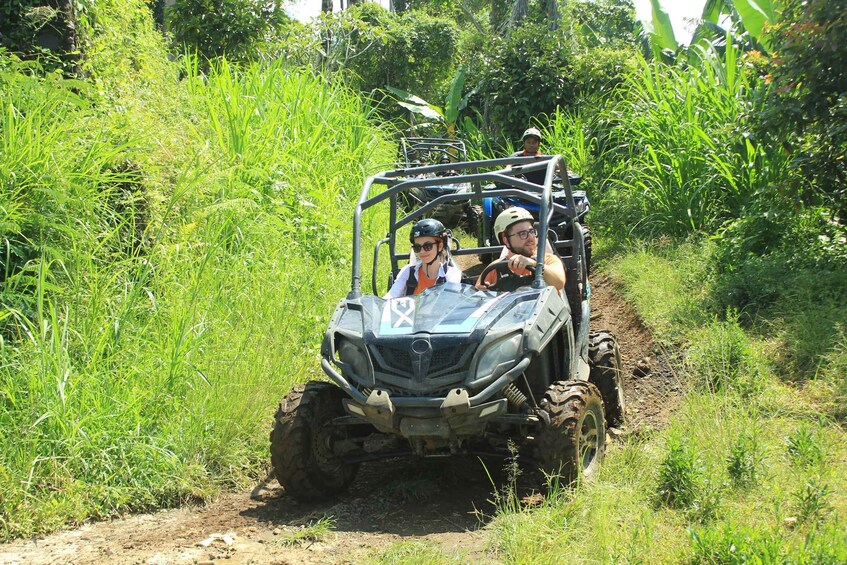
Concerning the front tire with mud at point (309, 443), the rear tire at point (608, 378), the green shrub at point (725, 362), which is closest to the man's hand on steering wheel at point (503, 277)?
the rear tire at point (608, 378)

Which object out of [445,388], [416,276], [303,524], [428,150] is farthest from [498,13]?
[303,524]

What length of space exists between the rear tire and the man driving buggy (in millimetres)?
806

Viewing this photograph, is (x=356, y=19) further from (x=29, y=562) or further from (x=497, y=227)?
(x=29, y=562)

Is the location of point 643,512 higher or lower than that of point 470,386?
lower

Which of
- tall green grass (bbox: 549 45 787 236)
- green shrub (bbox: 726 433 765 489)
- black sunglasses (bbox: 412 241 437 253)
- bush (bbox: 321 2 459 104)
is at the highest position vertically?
bush (bbox: 321 2 459 104)

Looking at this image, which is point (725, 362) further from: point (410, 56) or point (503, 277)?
point (410, 56)

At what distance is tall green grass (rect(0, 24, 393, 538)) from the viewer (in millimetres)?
5133

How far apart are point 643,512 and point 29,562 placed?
2780mm

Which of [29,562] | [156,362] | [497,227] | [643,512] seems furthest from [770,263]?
[29,562]

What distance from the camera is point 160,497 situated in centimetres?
521

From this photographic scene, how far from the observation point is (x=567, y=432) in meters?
4.64

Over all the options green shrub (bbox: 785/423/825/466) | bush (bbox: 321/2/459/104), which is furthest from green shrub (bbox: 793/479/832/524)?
bush (bbox: 321/2/459/104)

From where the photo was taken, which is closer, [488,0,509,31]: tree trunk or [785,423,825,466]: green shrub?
[785,423,825,466]: green shrub

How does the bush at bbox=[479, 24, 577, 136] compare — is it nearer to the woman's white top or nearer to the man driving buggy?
the man driving buggy
